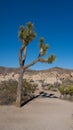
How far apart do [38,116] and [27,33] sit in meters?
4.89

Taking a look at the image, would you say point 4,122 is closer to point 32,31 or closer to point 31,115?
point 31,115

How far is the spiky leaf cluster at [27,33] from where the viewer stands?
14120 mm

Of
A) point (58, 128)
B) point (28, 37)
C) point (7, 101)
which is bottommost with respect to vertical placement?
point (58, 128)

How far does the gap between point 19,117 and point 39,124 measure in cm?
151

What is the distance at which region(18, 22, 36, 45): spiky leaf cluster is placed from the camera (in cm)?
1412

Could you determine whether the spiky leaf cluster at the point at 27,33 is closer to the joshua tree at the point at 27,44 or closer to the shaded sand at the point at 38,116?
the joshua tree at the point at 27,44

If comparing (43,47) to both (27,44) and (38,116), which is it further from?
(38,116)

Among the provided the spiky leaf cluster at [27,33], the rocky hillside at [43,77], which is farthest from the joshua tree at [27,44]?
the rocky hillside at [43,77]

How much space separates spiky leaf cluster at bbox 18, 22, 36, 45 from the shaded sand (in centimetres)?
403

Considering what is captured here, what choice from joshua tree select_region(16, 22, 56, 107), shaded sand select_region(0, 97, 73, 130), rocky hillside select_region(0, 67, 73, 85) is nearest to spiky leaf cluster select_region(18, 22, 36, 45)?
joshua tree select_region(16, 22, 56, 107)

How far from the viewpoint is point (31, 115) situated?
12477 mm

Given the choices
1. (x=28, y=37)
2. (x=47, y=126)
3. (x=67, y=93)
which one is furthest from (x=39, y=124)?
(x=67, y=93)

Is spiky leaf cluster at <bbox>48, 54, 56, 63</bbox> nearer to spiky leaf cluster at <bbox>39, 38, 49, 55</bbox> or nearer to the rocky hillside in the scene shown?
spiky leaf cluster at <bbox>39, 38, 49, 55</bbox>

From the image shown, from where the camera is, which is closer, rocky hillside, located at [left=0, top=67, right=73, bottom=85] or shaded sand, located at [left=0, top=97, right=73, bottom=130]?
shaded sand, located at [left=0, top=97, right=73, bottom=130]
